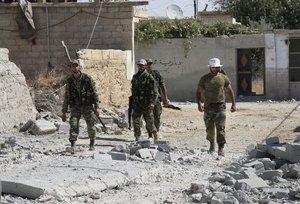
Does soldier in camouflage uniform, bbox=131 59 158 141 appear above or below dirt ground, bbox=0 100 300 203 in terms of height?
above

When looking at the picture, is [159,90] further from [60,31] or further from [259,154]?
[60,31]

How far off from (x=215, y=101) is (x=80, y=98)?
2.23 meters

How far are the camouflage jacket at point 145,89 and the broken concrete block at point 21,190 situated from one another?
522 cm

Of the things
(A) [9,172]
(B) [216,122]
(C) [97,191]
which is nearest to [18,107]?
(B) [216,122]

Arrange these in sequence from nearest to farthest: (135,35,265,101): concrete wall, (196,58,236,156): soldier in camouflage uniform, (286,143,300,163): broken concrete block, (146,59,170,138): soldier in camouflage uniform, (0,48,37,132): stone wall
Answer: (286,143,300,163): broken concrete block
(196,58,236,156): soldier in camouflage uniform
(146,59,170,138): soldier in camouflage uniform
(0,48,37,132): stone wall
(135,35,265,101): concrete wall

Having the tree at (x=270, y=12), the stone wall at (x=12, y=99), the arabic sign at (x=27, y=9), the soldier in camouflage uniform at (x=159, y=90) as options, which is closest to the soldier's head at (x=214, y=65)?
the soldier in camouflage uniform at (x=159, y=90)

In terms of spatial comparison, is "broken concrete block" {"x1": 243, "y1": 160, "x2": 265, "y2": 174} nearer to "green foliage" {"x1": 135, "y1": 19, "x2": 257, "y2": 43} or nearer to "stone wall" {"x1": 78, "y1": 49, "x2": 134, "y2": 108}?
"stone wall" {"x1": 78, "y1": 49, "x2": 134, "y2": 108}

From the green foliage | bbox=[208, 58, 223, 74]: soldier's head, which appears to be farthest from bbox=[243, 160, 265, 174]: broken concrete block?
the green foliage

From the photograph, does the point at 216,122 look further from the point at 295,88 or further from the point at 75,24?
the point at 295,88

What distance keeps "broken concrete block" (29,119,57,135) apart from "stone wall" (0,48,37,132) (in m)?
0.64

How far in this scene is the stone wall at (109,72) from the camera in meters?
18.5

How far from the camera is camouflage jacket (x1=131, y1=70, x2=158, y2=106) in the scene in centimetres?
1262

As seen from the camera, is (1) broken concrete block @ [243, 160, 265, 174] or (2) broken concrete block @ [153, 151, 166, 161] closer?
(1) broken concrete block @ [243, 160, 265, 174]

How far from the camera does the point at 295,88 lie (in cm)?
2619
